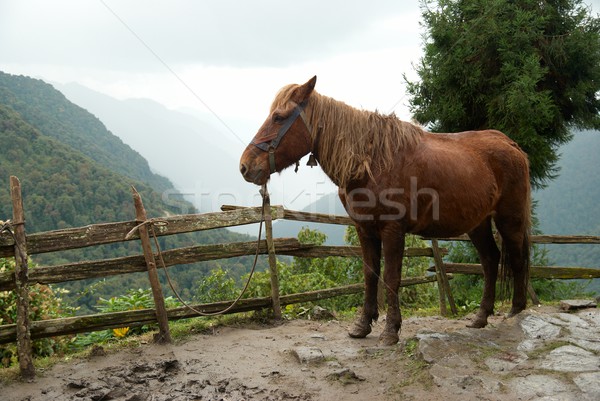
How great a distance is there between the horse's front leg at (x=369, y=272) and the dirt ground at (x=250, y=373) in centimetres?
15

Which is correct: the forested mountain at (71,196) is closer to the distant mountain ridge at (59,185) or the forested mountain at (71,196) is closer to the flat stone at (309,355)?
the distant mountain ridge at (59,185)

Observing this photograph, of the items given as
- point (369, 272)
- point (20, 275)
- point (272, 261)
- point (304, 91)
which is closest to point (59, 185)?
point (272, 261)

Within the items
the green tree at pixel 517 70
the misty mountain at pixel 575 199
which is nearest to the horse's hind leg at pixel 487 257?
the green tree at pixel 517 70

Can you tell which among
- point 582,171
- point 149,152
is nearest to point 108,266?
point 582,171

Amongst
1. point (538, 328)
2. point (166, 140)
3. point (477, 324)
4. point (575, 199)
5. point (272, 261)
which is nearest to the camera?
point (538, 328)

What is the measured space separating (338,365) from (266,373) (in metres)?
0.64

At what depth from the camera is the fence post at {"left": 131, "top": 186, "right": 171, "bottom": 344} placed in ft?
16.1

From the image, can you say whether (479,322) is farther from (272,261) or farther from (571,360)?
(272,261)

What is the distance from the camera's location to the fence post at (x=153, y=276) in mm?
4910

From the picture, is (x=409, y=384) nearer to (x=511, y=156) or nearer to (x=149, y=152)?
(x=511, y=156)

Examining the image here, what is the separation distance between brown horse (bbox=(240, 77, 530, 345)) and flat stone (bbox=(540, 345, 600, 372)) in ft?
4.48

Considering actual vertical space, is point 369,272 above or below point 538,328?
above

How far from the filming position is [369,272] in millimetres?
4770

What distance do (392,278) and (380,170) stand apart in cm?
105
